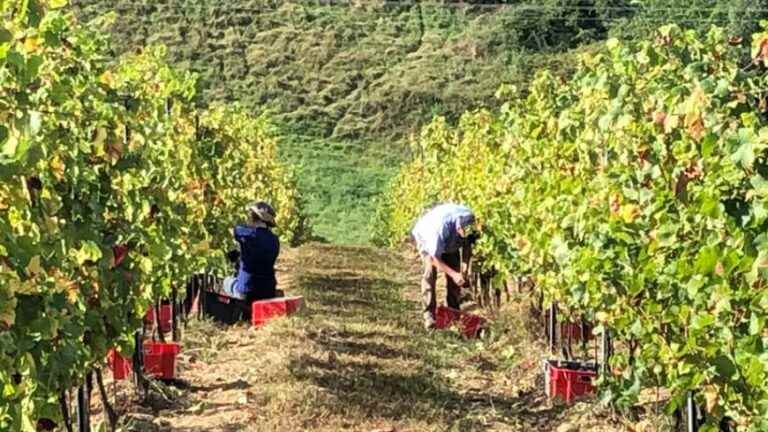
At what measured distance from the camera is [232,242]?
33.9ft

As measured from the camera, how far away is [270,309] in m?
9.56

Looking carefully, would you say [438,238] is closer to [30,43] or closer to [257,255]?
[257,255]

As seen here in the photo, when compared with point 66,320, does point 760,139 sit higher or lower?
higher

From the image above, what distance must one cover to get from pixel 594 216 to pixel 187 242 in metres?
3.04

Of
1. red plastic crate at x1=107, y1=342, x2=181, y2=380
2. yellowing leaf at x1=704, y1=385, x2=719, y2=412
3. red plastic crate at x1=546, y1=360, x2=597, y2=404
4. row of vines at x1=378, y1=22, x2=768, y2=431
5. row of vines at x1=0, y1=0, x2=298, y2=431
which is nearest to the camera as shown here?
row of vines at x1=0, y1=0, x2=298, y2=431

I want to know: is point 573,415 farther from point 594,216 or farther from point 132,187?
point 132,187

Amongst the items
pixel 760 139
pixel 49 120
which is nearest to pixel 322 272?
pixel 49 120

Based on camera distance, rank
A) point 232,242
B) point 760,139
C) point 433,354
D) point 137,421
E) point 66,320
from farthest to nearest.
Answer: point 232,242
point 433,354
point 137,421
point 66,320
point 760,139

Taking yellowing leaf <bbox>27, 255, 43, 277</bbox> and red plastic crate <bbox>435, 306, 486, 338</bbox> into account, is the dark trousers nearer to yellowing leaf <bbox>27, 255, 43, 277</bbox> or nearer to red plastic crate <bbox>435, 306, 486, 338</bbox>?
Answer: red plastic crate <bbox>435, 306, 486, 338</bbox>

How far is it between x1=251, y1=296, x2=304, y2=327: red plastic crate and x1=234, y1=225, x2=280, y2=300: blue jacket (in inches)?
12.5

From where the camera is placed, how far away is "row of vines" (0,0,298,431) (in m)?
3.03

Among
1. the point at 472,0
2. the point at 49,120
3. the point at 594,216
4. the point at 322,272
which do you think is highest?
the point at 472,0

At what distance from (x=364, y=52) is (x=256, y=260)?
44997 mm

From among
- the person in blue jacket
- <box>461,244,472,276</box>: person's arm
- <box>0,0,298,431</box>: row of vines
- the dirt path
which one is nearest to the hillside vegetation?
<box>461,244,472,276</box>: person's arm
